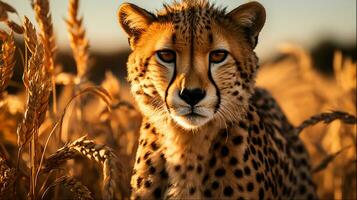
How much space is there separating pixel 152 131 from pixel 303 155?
1.48 metres

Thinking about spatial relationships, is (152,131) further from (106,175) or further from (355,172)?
(355,172)

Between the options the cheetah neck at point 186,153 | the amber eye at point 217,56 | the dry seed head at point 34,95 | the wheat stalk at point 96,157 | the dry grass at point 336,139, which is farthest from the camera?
the dry grass at point 336,139

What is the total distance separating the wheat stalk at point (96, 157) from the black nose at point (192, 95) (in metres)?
0.43

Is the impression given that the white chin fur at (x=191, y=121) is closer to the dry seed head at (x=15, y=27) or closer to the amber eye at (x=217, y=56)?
the amber eye at (x=217, y=56)

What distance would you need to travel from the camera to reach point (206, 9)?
315cm

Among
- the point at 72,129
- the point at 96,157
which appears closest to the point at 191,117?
the point at 96,157

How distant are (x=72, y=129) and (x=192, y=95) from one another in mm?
2386

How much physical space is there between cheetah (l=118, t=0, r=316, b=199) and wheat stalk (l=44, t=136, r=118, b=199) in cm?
45

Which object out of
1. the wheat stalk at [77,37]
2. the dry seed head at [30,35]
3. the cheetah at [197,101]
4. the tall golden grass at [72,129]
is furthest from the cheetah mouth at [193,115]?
the wheat stalk at [77,37]

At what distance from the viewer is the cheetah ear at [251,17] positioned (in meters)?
3.16

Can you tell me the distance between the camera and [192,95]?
8.97 ft

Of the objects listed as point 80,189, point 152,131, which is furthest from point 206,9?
point 80,189

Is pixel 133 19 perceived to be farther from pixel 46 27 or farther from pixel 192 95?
pixel 192 95

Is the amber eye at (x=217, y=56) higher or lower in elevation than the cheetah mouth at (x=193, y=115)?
higher
